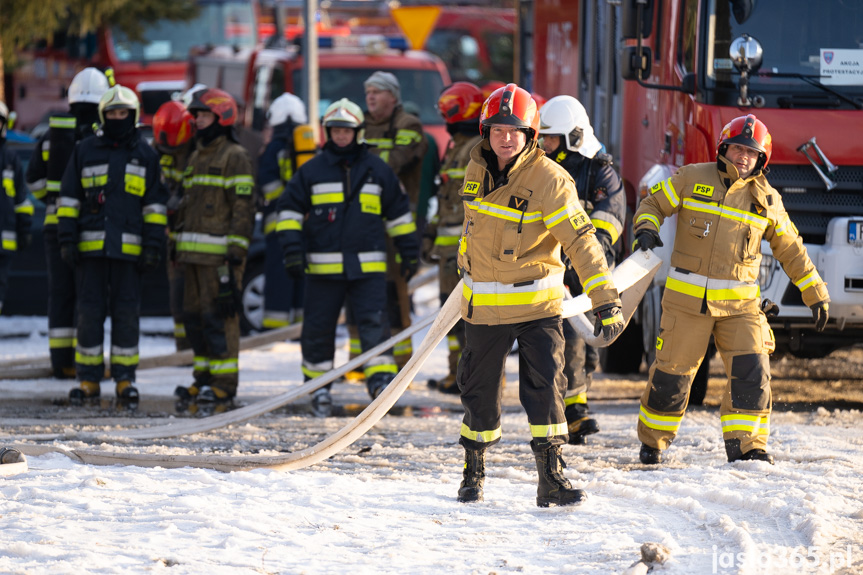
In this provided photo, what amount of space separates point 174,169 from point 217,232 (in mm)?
997

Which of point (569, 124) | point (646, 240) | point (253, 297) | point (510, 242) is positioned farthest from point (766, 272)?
point (253, 297)

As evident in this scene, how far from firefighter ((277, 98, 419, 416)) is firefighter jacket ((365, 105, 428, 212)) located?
1.07 meters

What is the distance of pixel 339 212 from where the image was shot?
26.3 ft

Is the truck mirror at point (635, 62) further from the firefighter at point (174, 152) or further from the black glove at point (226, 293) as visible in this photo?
the firefighter at point (174, 152)

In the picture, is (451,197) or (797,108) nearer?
(797,108)

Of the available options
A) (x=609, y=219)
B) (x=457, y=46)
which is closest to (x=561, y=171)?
(x=609, y=219)

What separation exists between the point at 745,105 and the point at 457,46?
2083cm

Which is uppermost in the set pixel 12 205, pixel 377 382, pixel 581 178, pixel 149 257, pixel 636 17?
pixel 636 17

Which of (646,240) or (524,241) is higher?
(524,241)

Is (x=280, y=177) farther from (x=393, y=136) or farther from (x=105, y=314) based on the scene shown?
(x=105, y=314)

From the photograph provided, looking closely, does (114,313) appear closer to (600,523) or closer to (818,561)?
(600,523)

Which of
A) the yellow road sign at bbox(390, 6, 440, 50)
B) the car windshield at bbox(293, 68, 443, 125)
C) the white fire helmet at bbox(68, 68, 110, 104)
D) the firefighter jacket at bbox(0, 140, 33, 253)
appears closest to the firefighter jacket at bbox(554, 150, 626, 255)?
the white fire helmet at bbox(68, 68, 110, 104)

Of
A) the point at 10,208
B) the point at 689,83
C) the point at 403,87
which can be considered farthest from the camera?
the point at 403,87

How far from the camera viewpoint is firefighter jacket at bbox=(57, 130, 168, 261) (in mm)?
8156
